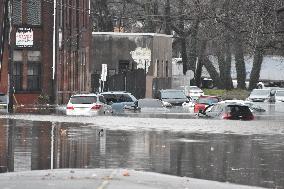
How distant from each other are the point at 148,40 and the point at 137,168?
2248 inches

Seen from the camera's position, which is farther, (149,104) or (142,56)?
(142,56)

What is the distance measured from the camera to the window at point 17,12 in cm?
5759

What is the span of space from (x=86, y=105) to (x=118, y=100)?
7531 millimetres

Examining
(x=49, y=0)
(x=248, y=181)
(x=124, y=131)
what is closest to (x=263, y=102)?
(x=49, y=0)

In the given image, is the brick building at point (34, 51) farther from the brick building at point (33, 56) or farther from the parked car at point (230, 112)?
the parked car at point (230, 112)

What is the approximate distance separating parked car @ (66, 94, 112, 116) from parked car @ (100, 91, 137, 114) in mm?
5692

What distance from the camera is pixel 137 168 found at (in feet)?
65.1

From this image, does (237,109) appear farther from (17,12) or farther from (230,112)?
(17,12)

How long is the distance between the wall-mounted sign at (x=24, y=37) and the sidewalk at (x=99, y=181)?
38436mm

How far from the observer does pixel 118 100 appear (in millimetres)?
50312

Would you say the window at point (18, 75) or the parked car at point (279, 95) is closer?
the window at point (18, 75)

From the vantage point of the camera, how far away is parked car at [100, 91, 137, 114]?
4928 cm

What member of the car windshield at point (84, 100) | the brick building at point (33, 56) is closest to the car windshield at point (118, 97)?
the car windshield at point (84, 100)

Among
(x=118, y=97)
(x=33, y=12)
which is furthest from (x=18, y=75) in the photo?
(x=118, y=97)
